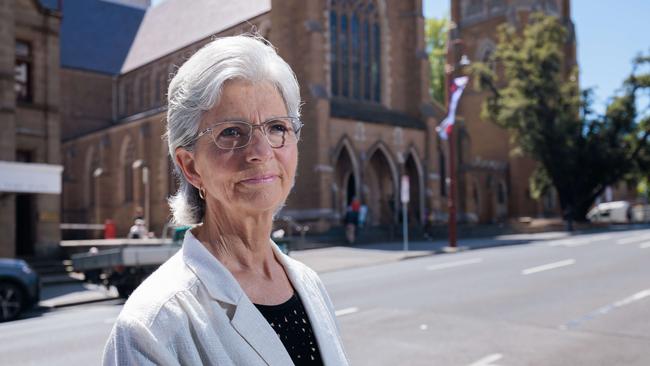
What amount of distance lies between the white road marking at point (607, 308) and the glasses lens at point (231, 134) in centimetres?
677

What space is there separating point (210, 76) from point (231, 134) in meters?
0.16

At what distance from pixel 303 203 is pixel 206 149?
26.9m

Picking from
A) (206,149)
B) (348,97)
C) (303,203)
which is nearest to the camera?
(206,149)

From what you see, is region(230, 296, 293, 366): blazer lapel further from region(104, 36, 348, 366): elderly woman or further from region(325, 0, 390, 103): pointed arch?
region(325, 0, 390, 103): pointed arch

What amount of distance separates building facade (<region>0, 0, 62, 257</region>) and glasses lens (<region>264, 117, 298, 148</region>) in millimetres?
17492

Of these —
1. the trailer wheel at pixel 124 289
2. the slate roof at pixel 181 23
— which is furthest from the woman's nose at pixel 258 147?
the slate roof at pixel 181 23

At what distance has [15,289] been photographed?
34.8 feet

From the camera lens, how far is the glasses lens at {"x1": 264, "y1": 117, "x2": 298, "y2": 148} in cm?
167

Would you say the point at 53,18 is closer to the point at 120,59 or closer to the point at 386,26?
the point at 386,26

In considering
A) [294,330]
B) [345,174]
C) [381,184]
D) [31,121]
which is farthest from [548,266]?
[381,184]

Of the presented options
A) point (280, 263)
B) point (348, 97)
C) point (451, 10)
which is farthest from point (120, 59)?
point (280, 263)

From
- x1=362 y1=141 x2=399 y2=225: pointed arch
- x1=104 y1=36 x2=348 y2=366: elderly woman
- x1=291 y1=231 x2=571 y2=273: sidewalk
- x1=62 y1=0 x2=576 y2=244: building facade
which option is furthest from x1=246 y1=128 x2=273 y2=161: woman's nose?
x1=362 y1=141 x2=399 y2=225: pointed arch

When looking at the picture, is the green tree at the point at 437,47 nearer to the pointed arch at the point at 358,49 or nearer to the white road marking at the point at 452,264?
the pointed arch at the point at 358,49

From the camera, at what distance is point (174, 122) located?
64.9 inches
